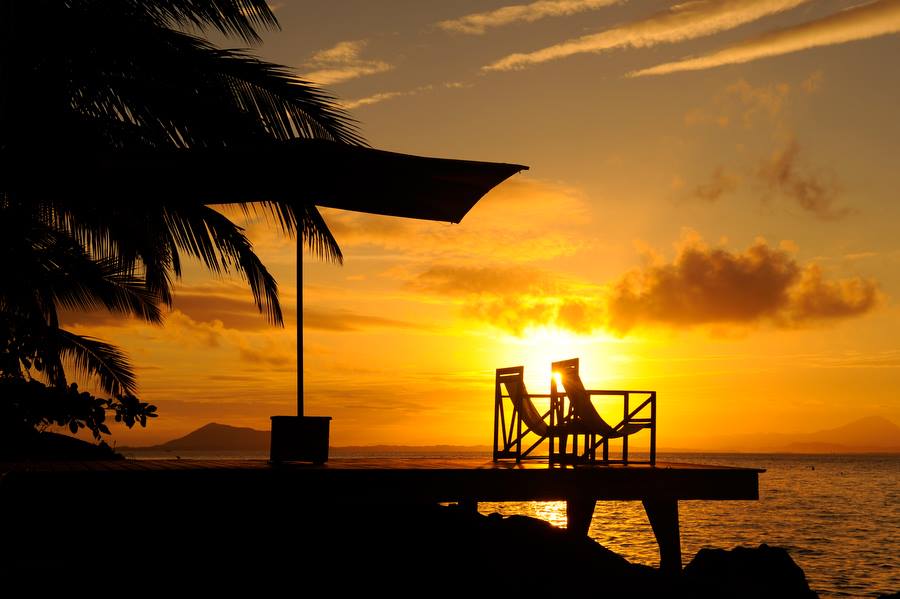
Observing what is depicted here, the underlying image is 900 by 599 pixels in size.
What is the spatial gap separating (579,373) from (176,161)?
4.76 m

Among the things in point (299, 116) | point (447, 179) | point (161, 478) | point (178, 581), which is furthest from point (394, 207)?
point (178, 581)

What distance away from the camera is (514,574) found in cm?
898

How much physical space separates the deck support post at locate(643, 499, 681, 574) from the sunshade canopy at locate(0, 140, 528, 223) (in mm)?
4602

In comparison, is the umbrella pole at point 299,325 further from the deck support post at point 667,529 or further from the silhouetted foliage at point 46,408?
the deck support post at point 667,529

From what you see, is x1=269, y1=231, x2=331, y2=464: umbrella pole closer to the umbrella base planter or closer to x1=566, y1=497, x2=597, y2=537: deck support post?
the umbrella base planter

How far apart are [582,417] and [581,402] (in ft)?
0.55

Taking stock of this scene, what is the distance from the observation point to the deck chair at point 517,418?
10.2m

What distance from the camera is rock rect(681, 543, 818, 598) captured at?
10.9 metres

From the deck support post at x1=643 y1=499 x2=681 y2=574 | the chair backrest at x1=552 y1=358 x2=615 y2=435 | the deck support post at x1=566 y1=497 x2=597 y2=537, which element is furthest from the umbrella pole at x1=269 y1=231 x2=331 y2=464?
the deck support post at x1=566 y1=497 x2=597 y2=537

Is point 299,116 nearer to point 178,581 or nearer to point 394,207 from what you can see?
point 394,207

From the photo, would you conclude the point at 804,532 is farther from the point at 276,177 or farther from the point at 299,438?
the point at 276,177

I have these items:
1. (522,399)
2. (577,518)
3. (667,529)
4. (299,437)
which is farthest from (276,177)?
(577,518)

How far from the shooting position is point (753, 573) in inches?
446

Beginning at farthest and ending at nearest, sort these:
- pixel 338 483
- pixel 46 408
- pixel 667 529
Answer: pixel 667 529, pixel 338 483, pixel 46 408
